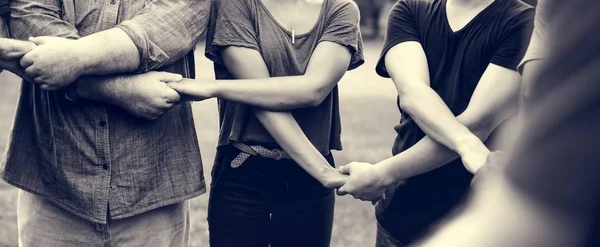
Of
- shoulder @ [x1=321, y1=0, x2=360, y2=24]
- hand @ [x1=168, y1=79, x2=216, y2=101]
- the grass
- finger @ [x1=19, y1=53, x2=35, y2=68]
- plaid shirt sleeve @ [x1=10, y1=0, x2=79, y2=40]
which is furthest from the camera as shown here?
the grass

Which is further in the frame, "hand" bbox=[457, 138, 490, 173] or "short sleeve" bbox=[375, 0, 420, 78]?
"short sleeve" bbox=[375, 0, 420, 78]

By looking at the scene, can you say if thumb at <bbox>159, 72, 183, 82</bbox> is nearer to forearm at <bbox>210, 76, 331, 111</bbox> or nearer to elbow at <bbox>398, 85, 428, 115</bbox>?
forearm at <bbox>210, 76, 331, 111</bbox>

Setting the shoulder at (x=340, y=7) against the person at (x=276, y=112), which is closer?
the person at (x=276, y=112)

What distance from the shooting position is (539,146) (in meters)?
0.89

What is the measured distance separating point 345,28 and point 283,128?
436 mm

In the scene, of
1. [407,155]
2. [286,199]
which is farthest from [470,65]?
[286,199]

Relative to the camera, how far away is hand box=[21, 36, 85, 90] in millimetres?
2330

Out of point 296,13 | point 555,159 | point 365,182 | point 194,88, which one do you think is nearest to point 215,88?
point 194,88

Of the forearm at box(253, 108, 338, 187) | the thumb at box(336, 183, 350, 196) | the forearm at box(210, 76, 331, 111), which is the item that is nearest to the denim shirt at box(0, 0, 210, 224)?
the forearm at box(210, 76, 331, 111)

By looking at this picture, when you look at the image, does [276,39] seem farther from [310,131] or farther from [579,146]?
[579,146]

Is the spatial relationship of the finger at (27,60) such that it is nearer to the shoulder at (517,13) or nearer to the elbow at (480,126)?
the elbow at (480,126)

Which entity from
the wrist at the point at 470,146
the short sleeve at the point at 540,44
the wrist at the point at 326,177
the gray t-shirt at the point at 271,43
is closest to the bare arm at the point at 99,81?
the gray t-shirt at the point at 271,43

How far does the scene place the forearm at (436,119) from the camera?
246cm

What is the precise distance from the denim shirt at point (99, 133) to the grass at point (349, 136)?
2.92m
